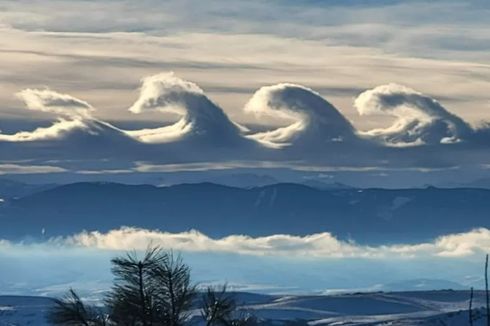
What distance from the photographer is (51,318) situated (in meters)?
29.3

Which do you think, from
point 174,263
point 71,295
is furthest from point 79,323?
point 174,263

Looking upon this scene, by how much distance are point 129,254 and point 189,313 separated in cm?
180

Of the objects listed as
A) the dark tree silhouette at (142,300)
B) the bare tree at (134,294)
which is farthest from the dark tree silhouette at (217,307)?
the bare tree at (134,294)

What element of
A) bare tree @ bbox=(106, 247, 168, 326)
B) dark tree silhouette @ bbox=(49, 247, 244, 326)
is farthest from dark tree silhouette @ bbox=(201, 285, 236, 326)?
bare tree @ bbox=(106, 247, 168, 326)

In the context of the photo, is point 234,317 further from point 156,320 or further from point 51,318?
point 51,318

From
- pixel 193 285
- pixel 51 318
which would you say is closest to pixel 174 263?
pixel 193 285

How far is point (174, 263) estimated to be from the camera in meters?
30.1

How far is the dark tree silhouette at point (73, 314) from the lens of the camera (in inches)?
1136

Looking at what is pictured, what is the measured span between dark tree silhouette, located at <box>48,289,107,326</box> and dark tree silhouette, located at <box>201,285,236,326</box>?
6.94 feet

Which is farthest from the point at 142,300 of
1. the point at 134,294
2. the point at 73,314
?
the point at 73,314

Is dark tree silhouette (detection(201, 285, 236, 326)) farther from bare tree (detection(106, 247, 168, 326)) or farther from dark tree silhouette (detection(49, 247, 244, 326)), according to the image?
bare tree (detection(106, 247, 168, 326))

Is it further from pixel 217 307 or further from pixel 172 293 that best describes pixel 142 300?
pixel 217 307

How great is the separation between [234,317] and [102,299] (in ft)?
8.93

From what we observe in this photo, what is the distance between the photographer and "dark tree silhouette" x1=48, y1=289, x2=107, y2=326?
2884 cm
